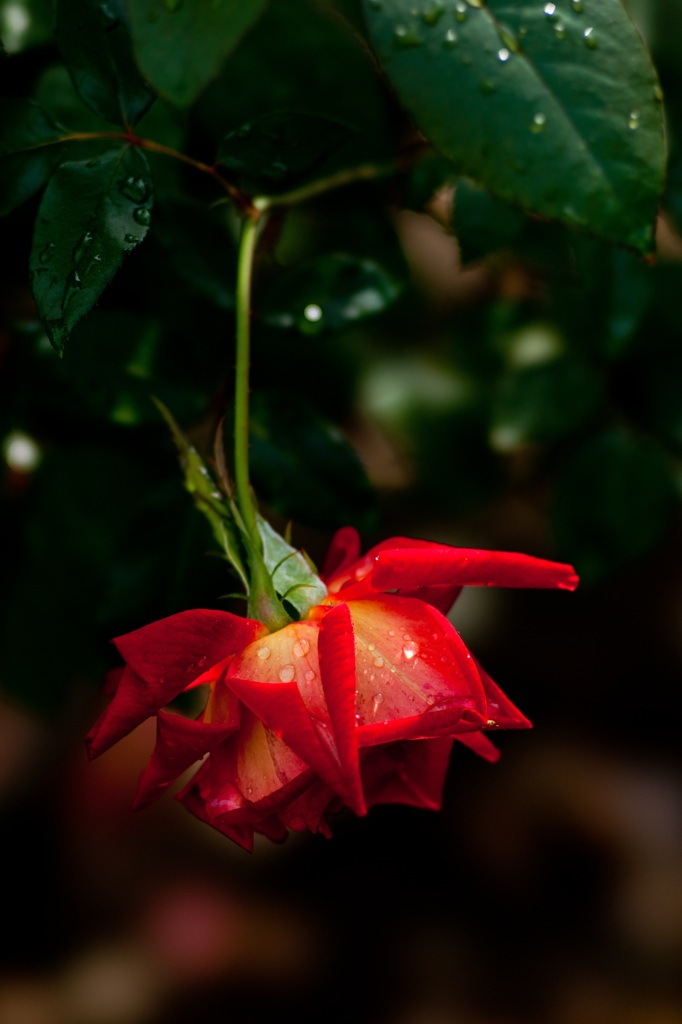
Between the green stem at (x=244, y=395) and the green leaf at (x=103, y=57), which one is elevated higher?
the green leaf at (x=103, y=57)

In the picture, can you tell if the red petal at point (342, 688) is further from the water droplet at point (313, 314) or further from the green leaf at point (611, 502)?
the green leaf at point (611, 502)

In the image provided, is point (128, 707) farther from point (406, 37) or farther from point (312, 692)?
point (406, 37)

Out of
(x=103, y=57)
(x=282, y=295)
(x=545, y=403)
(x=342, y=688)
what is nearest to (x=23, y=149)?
(x=103, y=57)

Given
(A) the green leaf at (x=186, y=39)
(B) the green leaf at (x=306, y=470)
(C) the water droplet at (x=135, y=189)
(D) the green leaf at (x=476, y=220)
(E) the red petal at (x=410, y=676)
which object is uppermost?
(A) the green leaf at (x=186, y=39)

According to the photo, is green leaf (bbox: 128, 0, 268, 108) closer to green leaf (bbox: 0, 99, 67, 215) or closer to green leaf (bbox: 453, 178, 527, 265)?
green leaf (bbox: 0, 99, 67, 215)

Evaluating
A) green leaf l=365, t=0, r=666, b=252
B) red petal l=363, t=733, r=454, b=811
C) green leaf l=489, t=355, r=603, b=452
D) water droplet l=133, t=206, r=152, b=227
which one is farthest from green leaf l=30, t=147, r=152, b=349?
green leaf l=489, t=355, r=603, b=452

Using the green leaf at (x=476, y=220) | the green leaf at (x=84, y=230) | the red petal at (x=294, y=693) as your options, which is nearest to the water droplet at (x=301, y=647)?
the red petal at (x=294, y=693)

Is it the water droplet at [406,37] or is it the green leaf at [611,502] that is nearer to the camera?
the water droplet at [406,37]
